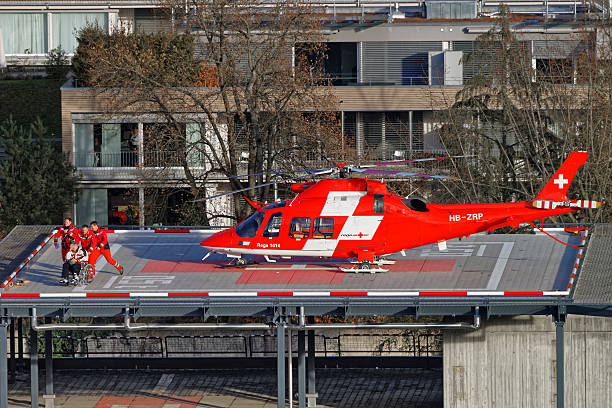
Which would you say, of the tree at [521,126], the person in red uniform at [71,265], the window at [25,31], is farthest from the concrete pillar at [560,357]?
the window at [25,31]

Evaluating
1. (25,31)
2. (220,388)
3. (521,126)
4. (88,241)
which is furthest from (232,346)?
(25,31)

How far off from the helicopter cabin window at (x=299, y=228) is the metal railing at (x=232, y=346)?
8.41 meters

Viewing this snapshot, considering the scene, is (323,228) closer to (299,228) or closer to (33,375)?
(299,228)

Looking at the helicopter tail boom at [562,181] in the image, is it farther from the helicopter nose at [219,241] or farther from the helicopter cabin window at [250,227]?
the helicopter nose at [219,241]

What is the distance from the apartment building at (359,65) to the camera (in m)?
59.3

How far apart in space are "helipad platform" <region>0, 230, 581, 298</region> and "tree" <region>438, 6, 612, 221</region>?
1239 cm

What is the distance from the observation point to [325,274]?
34.7 meters

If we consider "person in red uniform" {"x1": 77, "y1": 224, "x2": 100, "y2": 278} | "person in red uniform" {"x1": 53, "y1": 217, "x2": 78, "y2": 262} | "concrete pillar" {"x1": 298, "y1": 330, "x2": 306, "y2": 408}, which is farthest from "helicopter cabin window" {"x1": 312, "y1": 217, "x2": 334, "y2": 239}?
"person in red uniform" {"x1": 53, "y1": 217, "x2": 78, "y2": 262}

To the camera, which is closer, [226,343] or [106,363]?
[106,363]

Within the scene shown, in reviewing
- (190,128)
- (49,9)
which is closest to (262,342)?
(190,128)

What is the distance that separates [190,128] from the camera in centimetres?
5859

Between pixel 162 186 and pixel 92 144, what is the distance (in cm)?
868

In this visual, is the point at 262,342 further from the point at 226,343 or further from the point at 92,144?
the point at 92,144

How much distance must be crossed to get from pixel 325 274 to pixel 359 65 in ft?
127
